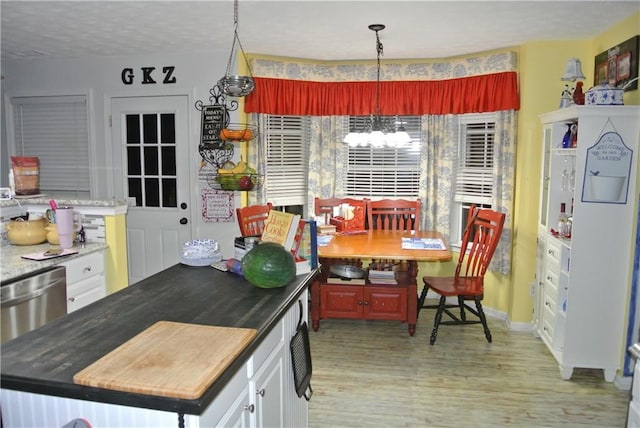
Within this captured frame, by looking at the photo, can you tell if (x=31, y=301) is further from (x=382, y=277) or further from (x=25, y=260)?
(x=382, y=277)

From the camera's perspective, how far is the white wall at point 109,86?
15.3ft

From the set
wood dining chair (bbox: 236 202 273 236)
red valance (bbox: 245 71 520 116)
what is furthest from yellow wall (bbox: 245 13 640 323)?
wood dining chair (bbox: 236 202 273 236)

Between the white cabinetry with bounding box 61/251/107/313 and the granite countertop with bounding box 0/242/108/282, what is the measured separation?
39 millimetres

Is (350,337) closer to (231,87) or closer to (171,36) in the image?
(231,87)

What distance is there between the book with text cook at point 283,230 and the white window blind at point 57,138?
340 cm

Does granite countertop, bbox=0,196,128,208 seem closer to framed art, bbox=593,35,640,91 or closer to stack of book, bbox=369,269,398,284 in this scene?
stack of book, bbox=369,269,398,284

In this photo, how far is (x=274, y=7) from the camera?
3.28 m

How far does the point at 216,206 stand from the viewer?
4.77 meters

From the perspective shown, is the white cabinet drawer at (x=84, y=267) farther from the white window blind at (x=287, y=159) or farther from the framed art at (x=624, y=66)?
the framed art at (x=624, y=66)

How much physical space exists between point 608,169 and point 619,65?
2.80 ft

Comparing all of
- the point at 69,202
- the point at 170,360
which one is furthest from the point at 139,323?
the point at 69,202

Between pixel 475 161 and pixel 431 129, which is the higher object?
pixel 431 129

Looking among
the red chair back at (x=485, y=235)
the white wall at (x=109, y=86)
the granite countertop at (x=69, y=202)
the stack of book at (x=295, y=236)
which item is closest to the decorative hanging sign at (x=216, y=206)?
the white wall at (x=109, y=86)

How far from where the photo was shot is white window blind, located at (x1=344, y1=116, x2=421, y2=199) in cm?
512
